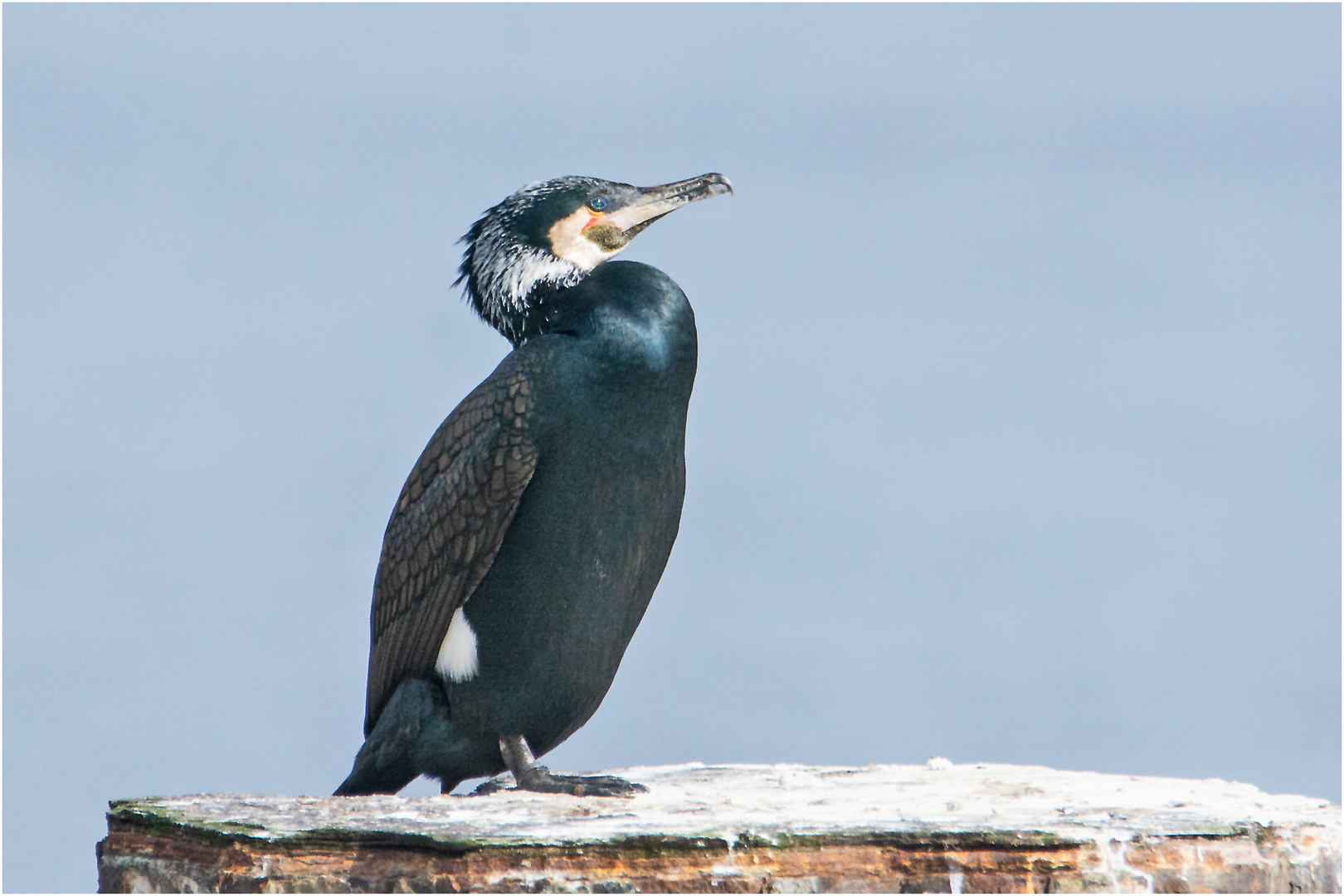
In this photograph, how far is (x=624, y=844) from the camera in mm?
4398

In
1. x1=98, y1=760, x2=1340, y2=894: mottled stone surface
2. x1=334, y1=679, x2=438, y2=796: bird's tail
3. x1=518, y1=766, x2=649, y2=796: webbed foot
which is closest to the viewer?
x1=98, y1=760, x2=1340, y2=894: mottled stone surface

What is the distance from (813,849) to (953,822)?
45 centimetres

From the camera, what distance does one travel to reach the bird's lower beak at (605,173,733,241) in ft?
20.1

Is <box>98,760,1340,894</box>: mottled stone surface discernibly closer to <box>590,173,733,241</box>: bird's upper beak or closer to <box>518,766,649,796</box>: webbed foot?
<box>518,766,649,796</box>: webbed foot

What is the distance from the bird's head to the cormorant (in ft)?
0.04

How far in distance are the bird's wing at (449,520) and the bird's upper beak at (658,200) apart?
74 centimetres

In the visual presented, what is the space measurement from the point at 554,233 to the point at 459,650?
1.65 metres

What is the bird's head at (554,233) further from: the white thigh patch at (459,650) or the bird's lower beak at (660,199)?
the white thigh patch at (459,650)

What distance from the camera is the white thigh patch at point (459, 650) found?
5.74m

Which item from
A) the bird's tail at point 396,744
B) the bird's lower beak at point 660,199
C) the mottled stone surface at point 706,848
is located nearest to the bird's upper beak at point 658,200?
the bird's lower beak at point 660,199

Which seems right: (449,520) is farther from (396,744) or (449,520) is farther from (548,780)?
(548,780)

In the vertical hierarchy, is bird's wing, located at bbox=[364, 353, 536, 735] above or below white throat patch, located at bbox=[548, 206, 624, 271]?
below

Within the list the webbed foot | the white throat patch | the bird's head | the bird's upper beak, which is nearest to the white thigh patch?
the webbed foot

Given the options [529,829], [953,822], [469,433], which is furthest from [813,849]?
[469,433]
